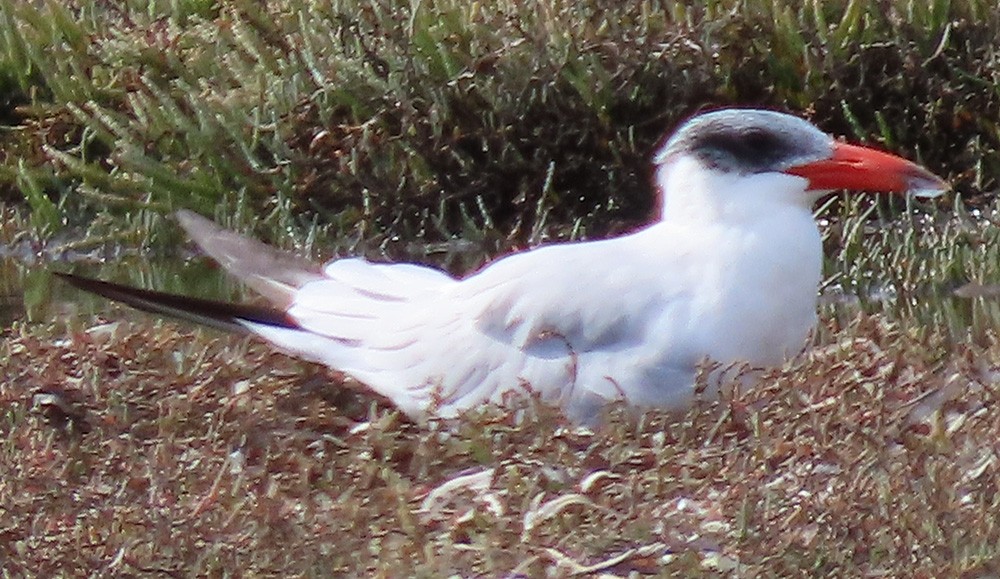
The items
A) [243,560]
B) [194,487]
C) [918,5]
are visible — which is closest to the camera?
[243,560]

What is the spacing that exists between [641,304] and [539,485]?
659 mm

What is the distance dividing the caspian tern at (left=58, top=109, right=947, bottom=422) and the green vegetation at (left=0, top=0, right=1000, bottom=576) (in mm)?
114

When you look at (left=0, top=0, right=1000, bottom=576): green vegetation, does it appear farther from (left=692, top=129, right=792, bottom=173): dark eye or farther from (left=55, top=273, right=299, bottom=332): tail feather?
(left=692, top=129, right=792, bottom=173): dark eye

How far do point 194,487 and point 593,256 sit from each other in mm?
1086

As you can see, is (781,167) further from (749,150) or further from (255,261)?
(255,261)

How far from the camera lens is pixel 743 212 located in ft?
14.2

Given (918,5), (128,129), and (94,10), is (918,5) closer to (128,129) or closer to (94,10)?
(128,129)

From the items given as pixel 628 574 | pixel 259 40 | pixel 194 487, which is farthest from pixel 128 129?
pixel 628 574

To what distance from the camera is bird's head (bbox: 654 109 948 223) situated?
4.37m

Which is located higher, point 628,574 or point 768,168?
point 768,168

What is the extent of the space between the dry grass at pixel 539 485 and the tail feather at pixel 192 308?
257 millimetres

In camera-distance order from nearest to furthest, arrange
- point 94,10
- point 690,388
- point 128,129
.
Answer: point 690,388
point 128,129
point 94,10

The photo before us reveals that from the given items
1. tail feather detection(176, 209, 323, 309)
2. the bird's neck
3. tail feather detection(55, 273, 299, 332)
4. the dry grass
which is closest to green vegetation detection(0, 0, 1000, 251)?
tail feather detection(176, 209, 323, 309)

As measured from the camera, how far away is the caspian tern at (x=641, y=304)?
13.6 ft
